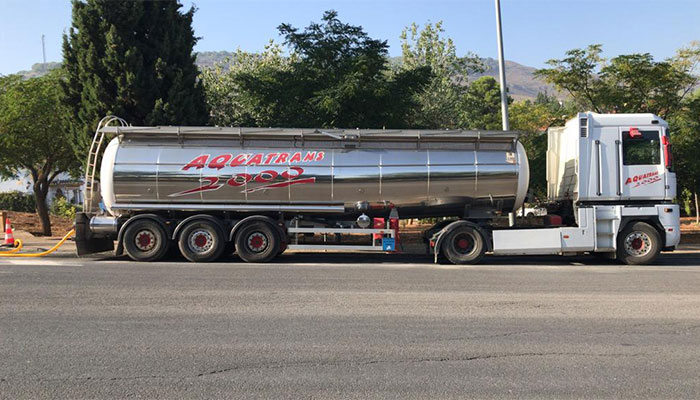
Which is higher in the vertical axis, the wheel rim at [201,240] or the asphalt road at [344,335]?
the wheel rim at [201,240]

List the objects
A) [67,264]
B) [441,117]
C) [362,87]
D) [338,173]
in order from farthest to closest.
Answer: [441,117] → [362,87] → [338,173] → [67,264]

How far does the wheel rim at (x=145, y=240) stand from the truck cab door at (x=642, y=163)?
1063 centimetres

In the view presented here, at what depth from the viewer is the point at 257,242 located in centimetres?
1268

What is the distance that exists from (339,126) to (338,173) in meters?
4.21

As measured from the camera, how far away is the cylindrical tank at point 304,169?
12.6 meters

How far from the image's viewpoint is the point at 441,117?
74.8 feet

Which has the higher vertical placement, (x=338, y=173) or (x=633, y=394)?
(x=338, y=173)

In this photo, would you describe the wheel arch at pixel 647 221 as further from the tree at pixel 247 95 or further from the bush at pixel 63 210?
the bush at pixel 63 210

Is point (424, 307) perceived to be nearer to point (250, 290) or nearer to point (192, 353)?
point (250, 290)

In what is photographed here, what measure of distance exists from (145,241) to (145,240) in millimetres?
25

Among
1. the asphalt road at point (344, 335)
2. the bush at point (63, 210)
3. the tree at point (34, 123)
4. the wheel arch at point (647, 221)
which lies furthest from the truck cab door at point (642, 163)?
the bush at point (63, 210)

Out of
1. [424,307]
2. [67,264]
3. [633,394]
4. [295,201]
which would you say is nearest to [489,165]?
[295,201]

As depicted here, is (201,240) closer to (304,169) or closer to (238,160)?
(238,160)

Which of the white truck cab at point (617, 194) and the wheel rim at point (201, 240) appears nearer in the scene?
the white truck cab at point (617, 194)
